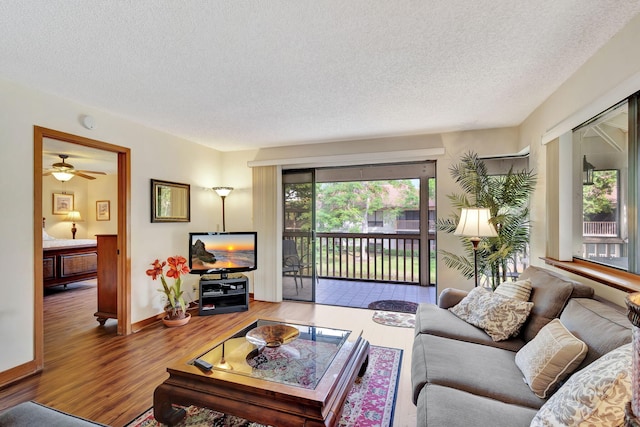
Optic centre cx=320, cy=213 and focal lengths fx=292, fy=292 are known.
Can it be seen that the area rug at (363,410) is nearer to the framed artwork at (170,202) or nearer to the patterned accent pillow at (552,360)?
the patterned accent pillow at (552,360)

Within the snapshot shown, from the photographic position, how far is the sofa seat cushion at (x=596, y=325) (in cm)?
129

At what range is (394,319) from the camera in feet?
11.8

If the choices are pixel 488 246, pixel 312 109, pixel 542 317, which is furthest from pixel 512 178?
pixel 312 109

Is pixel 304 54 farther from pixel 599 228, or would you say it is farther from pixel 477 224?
pixel 599 228

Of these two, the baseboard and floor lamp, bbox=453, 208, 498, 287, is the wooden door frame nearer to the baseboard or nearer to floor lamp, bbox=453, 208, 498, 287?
the baseboard

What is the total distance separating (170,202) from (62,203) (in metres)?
4.69

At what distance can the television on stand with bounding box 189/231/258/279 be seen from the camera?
12.8ft

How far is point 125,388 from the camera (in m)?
2.17

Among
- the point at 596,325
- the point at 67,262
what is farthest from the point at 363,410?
the point at 67,262

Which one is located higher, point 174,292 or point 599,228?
point 599,228

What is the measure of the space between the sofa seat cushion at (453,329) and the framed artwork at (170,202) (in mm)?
3164

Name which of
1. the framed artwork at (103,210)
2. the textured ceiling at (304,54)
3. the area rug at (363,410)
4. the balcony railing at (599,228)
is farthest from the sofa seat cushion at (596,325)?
the framed artwork at (103,210)

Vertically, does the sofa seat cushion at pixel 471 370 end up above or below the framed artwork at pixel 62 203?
below

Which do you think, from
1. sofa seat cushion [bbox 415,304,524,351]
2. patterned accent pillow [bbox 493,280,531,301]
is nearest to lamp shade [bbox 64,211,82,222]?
sofa seat cushion [bbox 415,304,524,351]
